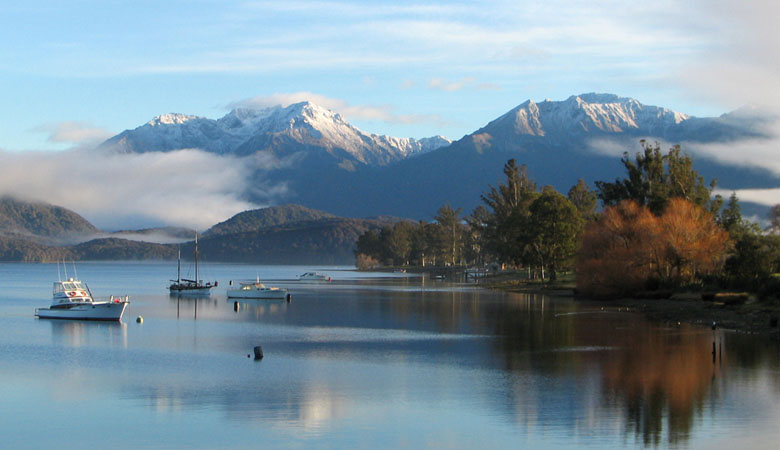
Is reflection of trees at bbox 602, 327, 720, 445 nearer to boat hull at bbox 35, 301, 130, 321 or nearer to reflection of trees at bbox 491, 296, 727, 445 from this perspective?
reflection of trees at bbox 491, 296, 727, 445

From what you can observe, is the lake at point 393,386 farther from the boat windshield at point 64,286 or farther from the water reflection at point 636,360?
the boat windshield at point 64,286

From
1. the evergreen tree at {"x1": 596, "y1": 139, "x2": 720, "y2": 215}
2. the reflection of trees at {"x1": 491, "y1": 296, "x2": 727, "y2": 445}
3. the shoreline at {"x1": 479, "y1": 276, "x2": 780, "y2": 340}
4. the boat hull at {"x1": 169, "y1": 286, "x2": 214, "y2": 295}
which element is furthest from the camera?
the boat hull at {"x1": 169, "y1": 286, "x2": 214, "y2": 295}

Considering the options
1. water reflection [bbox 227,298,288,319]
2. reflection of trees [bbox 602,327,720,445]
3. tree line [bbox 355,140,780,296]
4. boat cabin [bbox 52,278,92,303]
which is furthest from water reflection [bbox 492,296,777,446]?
boat cabin [bbox 52,278,92,303]

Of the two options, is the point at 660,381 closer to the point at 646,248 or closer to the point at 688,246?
the point at 688,246

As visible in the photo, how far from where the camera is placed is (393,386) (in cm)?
4178

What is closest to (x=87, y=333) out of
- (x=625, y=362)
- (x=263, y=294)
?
(x=625, y=362)

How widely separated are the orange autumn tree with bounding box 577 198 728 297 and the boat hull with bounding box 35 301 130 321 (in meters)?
50.2

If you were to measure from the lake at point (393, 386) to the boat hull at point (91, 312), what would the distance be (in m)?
5.46

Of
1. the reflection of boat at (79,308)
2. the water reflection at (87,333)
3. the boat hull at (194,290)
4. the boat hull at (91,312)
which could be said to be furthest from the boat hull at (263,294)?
the water reflection at (87,333)

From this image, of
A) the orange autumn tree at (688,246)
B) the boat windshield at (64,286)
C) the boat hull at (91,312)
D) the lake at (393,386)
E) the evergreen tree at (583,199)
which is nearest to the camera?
the lake at (393,386)

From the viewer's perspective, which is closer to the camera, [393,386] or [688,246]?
[393,386]

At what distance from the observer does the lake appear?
31.3 meters

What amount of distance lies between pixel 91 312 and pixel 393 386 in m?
50.6

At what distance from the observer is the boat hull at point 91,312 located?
8281cm
